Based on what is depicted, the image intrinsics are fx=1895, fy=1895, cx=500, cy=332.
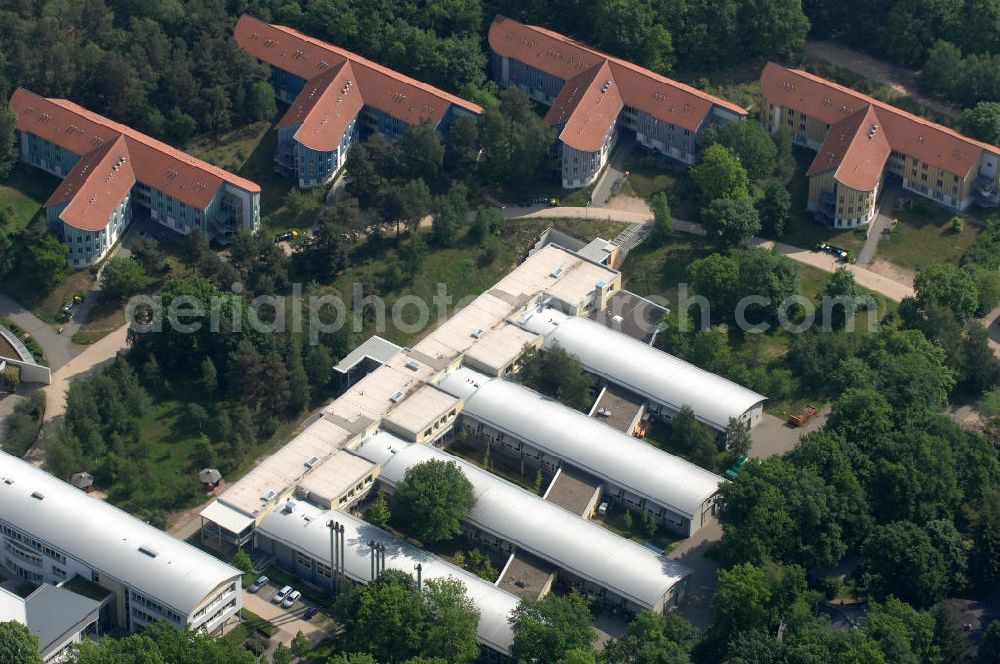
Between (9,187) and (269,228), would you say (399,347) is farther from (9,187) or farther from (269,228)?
(9,187)

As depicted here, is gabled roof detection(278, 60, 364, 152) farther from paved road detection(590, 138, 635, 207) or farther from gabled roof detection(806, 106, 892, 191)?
gabled roof detection(806, 106, 892, 191)

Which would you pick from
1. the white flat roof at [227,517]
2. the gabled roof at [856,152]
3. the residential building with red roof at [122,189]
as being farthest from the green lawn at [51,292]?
the gabled roof at [856,152]

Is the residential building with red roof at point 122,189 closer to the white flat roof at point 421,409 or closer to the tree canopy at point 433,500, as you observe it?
the white flat roof at point 421,409

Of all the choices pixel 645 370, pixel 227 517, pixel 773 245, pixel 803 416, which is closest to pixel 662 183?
pixel 773 245

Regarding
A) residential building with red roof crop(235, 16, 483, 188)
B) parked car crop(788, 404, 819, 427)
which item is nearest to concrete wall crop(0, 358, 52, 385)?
residential building with red roof crop(235, 16, 483, 188)

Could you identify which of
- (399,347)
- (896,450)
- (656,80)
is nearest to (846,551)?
(896,450)

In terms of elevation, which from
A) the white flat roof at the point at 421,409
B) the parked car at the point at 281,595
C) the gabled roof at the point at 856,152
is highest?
the gabled roof at the point at 856,152
